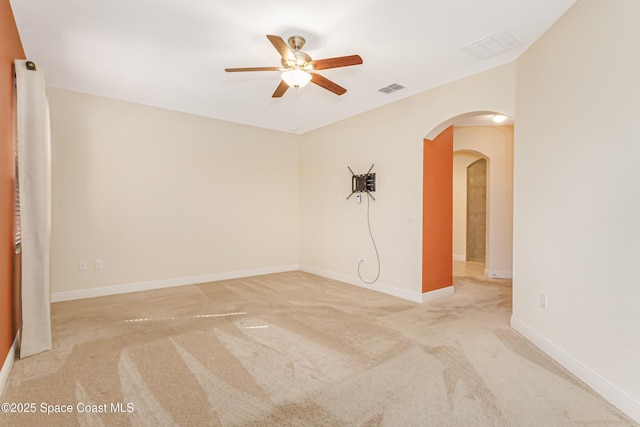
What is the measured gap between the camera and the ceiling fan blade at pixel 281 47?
7.39ft

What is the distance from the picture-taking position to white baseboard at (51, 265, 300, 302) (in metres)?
3.98

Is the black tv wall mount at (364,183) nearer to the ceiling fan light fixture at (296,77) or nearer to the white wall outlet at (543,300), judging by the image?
the ceiling fan light fixture at (296,77)

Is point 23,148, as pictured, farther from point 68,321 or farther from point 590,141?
point 590,141

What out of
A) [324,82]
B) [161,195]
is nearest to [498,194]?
[324,82]

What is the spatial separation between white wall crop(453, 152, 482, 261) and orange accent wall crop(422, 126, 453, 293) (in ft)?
11.4

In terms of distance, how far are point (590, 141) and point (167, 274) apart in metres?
5.04

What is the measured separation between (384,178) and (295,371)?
297 cm

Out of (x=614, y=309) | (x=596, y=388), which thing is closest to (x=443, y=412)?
(x=596, y=388)

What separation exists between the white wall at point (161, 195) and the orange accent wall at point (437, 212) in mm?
2784

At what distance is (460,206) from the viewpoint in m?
7.50

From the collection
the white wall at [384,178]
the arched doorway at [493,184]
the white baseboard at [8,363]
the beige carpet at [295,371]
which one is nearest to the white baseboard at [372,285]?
the white wall at [384,178]

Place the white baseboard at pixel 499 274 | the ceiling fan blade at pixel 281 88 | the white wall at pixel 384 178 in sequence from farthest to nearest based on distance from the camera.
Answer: the white baseboard at pixel 499 274 < the white wall at pixel 384 178 < the ceiling fan blade at pixel 281 88

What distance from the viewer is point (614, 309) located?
1.92 metres

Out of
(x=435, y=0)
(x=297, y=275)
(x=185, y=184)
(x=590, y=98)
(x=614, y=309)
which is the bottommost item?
(x=297, y=275)
